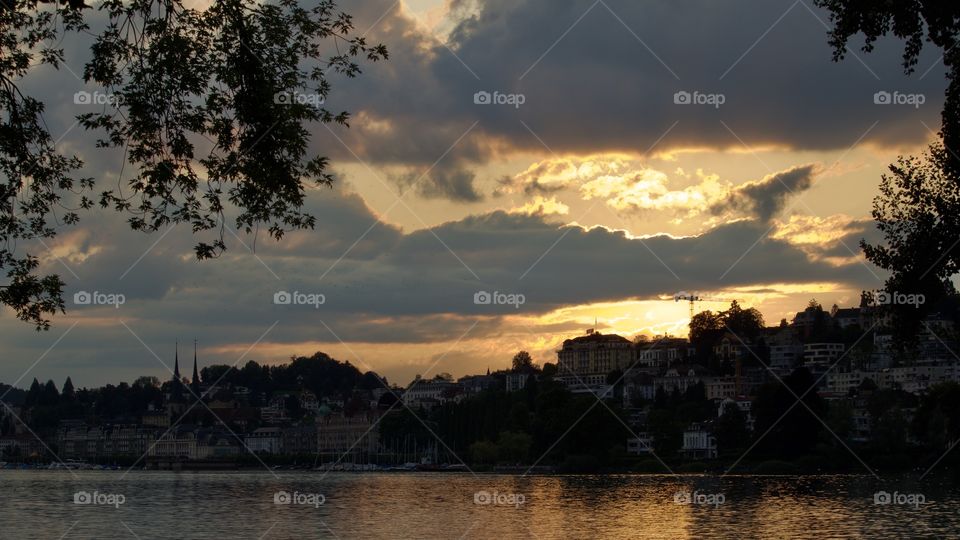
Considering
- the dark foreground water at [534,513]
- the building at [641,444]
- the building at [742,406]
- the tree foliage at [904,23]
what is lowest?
the dark foreground water at [534,513]

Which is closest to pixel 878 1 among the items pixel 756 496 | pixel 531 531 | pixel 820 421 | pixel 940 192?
pixel 940 192

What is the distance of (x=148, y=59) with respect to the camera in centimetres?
1988

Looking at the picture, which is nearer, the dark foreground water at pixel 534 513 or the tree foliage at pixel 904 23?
the tree foliage at pixel 904 23

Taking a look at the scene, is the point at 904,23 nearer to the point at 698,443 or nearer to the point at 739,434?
the point at 739,434

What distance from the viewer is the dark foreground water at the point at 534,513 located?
169ft

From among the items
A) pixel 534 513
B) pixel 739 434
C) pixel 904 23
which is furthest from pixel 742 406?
pixel 904 23

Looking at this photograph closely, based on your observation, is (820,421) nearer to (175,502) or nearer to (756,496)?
(756,496)

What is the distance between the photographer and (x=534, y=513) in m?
63.2

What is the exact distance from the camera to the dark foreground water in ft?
169

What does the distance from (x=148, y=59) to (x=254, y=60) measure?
1589 mm

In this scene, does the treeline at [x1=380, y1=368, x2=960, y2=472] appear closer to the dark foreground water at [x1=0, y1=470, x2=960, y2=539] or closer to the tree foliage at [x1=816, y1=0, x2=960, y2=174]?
the dark foreground water at [x1=0, y1=470, x2=960, y2=539]

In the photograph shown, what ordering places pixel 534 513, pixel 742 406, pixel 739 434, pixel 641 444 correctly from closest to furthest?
pixel 534 513
pixel 739 434
pixel 641 444
pixel 742 406

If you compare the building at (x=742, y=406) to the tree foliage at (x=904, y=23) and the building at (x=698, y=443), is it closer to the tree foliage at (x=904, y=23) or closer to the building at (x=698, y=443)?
the building at (x=698, y=443)

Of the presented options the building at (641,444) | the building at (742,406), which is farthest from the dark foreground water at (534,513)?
the building at (742,406)
